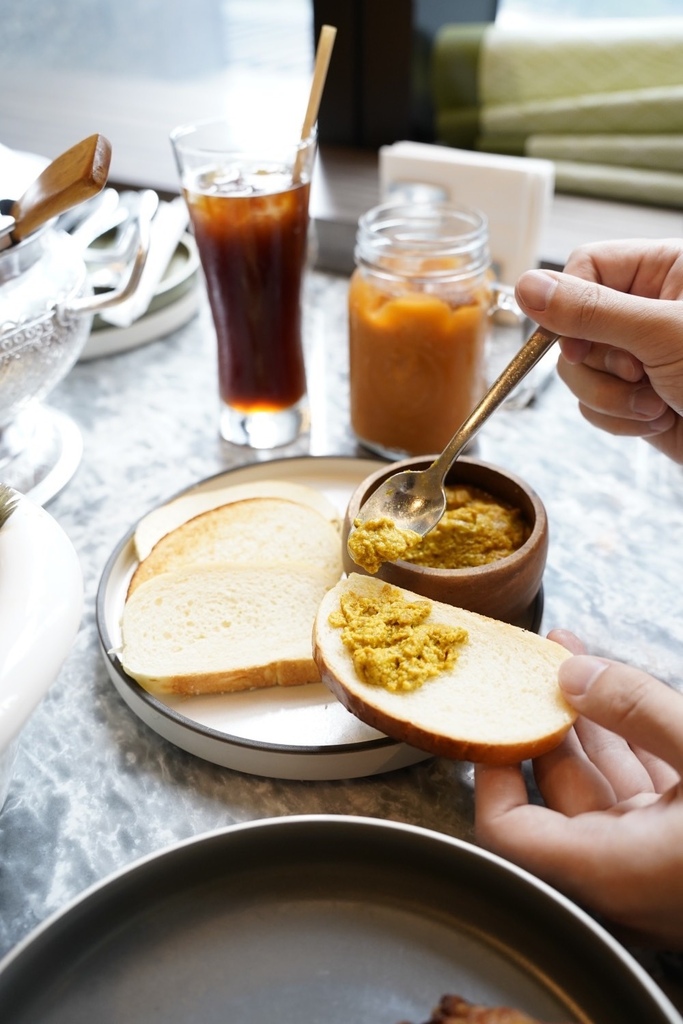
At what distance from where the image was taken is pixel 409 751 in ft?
2.48

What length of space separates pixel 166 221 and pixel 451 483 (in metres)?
0.89

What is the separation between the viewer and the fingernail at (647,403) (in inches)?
40.1

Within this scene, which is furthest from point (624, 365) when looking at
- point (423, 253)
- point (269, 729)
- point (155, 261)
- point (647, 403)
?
point (155, 261)

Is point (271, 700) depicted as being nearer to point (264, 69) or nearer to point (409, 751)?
point (409, 751)

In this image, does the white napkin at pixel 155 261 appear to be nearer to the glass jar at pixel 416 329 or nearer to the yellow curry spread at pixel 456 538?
the glass jar at pixel 416 329

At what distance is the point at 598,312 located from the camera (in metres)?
0.85

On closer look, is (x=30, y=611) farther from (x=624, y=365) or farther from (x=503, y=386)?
(x=624, y=365)

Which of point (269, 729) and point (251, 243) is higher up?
point (251, 243)

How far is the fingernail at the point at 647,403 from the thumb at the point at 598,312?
15 centimetres

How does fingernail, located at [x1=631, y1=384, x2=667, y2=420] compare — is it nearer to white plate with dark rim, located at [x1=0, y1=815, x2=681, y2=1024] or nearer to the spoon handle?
the spoon handle

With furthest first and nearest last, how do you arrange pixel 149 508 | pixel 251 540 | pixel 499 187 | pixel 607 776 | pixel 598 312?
pixel 499 187 → pixel 149 508 → pixel 251 540 → pixel 598 312 → pixel 607 776

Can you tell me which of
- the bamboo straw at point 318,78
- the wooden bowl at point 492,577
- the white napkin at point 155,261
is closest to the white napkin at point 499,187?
the white napkin at point 155,261

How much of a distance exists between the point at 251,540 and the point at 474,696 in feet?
1.21

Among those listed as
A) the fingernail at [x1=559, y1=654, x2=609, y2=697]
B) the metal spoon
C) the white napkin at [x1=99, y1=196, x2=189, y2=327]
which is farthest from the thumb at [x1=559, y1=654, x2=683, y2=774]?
the white napkin at [x1=99, y1=196, x2=189, y2=327]
